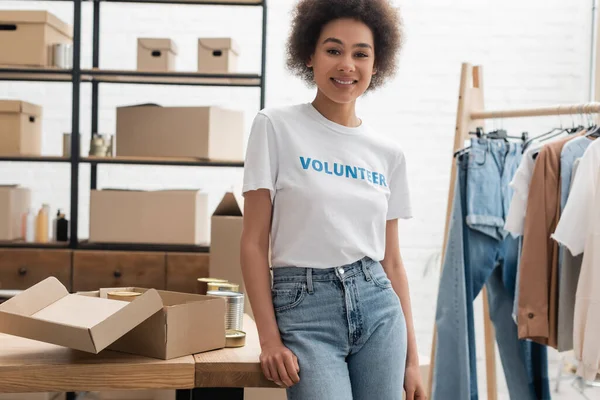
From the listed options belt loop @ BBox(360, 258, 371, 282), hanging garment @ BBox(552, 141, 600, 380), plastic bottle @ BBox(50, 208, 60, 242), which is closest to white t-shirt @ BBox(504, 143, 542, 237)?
hanging garment @ BBox(552, 141, 600, 380)

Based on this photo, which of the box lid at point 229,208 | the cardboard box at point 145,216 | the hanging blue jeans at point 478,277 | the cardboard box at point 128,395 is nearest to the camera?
the hanging blue jeans at point 478,277

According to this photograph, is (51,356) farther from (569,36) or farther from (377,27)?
(569,36)

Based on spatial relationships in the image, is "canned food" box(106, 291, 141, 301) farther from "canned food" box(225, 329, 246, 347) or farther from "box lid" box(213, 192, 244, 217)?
"box lid" box(213, 192, 244, 217)

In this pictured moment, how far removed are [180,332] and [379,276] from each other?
403 millimetres

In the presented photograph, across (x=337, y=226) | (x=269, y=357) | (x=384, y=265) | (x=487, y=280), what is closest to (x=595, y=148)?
(x=487, y=280)

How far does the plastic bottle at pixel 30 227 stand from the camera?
392cm

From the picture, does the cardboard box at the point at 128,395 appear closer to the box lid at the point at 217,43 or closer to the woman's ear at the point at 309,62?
the box lid at the point at 217,43

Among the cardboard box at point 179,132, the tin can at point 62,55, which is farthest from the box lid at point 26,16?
the cardboard box at point 179,132

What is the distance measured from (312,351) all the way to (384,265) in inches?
12.7

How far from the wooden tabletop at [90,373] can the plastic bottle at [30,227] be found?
2.51 m

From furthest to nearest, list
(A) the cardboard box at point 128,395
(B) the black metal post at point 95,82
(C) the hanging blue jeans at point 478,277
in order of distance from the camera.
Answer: (B) the black metal post at point 95,82 → (A) the cardboard box at point 128,395 → (C) the hanging blue jeans at point 478,277

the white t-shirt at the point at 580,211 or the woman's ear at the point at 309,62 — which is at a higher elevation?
the woman's ear at the point at 309,62

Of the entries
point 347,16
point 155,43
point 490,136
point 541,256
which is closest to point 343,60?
point 347,16

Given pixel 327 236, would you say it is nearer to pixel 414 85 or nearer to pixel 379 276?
pixel 379 276
